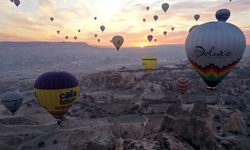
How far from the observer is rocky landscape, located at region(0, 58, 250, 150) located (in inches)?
1123

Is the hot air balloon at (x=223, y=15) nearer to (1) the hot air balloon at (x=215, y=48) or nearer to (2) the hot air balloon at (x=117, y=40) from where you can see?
(1) the hot air balloon at (x=215, y=48)

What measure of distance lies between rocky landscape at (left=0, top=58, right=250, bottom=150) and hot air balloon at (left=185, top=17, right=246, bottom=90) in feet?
11.9

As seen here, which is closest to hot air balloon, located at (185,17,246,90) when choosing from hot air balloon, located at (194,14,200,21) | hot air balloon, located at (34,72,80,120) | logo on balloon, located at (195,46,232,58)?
logo on balloon, located at (195,46,232,58)

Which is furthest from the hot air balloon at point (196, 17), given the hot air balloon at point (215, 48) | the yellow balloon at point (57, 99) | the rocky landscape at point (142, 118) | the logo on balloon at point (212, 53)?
the yellow balloon at point (57, 99)

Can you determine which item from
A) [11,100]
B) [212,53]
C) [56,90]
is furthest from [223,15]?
[11,100]

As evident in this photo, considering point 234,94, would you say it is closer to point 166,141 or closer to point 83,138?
point 83,138

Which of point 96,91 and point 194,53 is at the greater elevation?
point 194,53

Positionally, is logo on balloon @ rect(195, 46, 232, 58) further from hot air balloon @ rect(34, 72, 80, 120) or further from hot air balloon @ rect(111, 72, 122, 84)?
hot air balloon @ rect(111, 72, 122, 84)

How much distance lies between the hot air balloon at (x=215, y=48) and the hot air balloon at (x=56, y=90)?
13.5m

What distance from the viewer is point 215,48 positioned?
100ft

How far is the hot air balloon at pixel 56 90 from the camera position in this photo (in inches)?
1332

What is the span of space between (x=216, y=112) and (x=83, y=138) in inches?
891

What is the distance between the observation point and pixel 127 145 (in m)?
22.7

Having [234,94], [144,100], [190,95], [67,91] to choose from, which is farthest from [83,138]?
[234,94]
